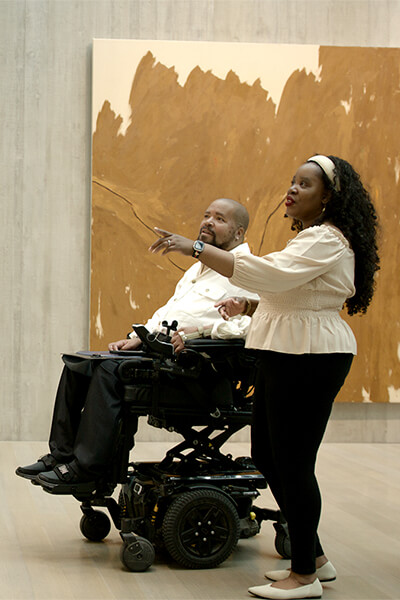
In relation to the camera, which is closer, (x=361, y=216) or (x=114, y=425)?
(x=361, y=216)

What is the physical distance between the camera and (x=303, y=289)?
2580 millimetres

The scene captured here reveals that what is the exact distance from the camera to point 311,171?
2.64 m

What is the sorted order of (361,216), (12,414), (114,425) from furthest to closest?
(12,414)
(114,425)
(361,216)

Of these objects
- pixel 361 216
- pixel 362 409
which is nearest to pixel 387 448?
pixel 362 409

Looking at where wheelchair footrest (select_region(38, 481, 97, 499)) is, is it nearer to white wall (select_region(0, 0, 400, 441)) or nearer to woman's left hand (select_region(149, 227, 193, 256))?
woman's left hand (select_region(149, 227, 193, 256))

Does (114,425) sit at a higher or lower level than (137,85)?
lower

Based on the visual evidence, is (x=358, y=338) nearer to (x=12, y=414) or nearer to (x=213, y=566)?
(x=12, y=414)

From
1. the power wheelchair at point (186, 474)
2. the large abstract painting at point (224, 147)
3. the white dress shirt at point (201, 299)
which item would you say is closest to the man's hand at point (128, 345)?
the white dress shirt at point (201, 299)

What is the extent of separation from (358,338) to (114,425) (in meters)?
3.24

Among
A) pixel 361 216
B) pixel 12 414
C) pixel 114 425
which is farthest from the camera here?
pixel 12 414

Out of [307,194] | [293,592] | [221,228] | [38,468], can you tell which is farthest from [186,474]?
[307,194]

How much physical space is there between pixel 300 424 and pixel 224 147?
3.55 metres

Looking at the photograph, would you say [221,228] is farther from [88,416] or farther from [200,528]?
[200,528]

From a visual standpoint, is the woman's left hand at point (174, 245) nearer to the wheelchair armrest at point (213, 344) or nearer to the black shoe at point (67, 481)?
the wheelchair armrest at point (213, 344)
